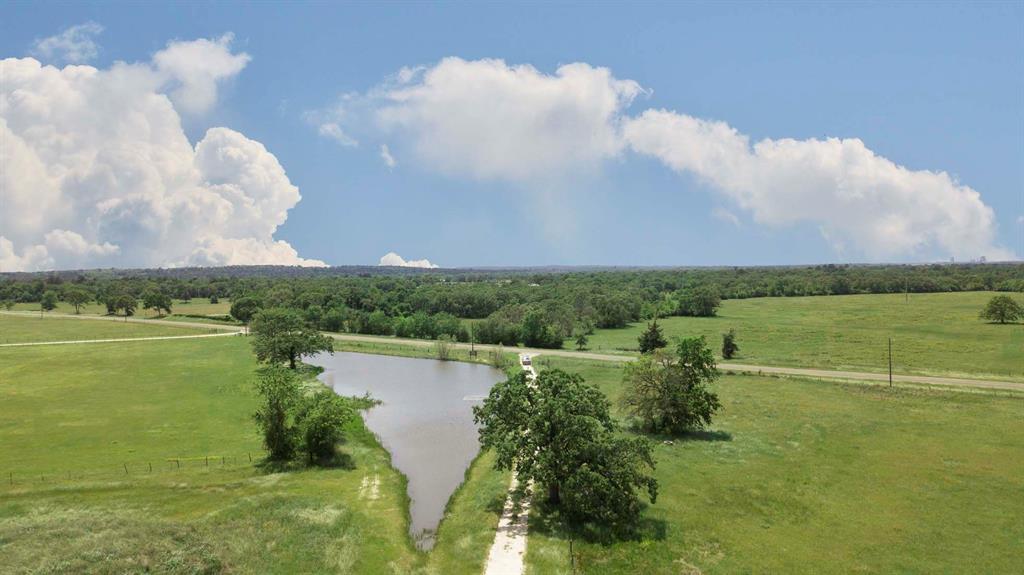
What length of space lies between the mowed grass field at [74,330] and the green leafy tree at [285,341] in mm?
46766

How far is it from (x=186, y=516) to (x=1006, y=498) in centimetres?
4694

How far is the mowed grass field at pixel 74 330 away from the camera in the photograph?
108938 millimetres

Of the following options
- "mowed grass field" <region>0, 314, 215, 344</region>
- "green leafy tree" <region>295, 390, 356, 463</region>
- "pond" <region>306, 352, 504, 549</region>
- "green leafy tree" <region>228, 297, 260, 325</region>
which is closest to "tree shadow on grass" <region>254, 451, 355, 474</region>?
"green leafy tree" <region>295, 390, 356, 463</region>

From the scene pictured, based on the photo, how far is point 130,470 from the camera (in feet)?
127

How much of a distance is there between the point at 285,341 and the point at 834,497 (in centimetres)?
6764

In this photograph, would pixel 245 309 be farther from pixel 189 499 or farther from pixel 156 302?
pixel 189 499

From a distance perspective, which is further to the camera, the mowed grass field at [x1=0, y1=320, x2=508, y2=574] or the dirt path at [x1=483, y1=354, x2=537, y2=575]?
the dirt path at [x1=483, y1=354, x2=537, y2=575]

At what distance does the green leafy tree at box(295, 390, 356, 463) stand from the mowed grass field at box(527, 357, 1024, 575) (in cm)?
1803

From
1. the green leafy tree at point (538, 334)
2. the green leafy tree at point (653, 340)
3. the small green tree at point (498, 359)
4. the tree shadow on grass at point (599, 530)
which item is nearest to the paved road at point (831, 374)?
the green leafy tree at point (538, 334)

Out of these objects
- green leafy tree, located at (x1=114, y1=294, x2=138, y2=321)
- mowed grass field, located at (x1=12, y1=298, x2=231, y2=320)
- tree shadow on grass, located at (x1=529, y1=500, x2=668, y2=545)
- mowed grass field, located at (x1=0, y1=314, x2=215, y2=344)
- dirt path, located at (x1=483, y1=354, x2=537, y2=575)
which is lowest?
dirt path, located at (x1=483, y1=354, x2=537, y2=575)

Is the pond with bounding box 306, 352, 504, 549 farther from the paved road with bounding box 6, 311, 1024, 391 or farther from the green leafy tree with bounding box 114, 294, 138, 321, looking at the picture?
the green leafy tree with bounding box 114, 294, 138, 321

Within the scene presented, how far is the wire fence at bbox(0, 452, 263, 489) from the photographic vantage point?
36.3 m

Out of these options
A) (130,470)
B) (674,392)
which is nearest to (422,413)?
(674,392)

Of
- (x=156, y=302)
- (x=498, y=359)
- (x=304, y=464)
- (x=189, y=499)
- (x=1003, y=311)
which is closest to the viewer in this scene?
(x=189, y=499)
